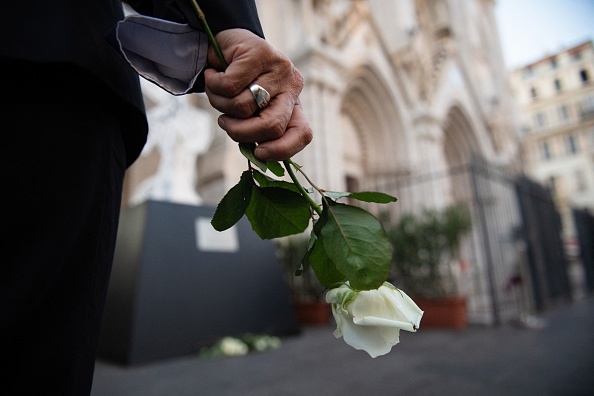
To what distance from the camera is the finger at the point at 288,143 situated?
492 mm

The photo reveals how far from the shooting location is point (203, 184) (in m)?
5.77

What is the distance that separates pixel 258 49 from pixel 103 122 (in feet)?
0.87

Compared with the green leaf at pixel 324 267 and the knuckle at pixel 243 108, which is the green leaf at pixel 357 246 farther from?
the knuckle at pixel 243 108

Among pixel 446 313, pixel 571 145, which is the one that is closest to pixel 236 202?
pixel 446 313

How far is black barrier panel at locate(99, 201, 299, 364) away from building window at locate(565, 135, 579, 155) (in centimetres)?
3573

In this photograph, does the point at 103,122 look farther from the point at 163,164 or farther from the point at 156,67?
the point at 163,164

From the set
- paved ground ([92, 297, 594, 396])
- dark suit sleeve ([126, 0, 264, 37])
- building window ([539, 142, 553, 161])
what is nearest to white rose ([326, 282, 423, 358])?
dark suit sleeve ([126, 0, 264, 37])

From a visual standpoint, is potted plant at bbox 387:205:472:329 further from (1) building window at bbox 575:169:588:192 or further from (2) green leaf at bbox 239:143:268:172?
(1) building window at bbox 575:169:588:192

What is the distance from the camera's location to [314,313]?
4676mm

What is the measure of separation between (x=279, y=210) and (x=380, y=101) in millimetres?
8745

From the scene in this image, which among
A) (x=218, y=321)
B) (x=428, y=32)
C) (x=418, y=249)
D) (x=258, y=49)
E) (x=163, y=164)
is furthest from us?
(x=428, y=32)

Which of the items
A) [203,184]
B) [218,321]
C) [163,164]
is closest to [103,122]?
[218,321]

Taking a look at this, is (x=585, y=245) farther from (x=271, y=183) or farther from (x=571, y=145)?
(x=571, y=145)

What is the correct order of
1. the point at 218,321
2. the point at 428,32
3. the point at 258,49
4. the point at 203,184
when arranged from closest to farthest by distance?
1. the point at 258,49
2. the point at 218,321
3. the point at 203,184
4. the point at 428,32
